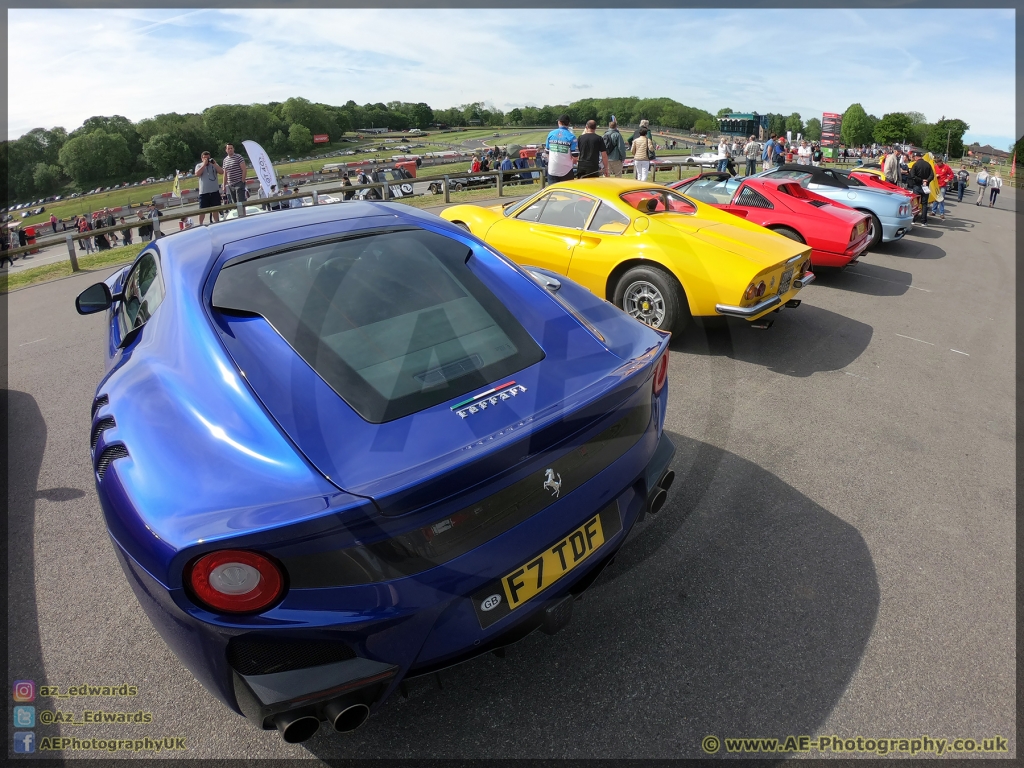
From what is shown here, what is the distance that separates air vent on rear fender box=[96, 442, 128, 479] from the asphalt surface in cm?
88

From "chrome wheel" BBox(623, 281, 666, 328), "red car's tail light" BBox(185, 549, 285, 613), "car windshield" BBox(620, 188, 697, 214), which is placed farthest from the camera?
"car windshield" BBox(620, 188, 697, 214)

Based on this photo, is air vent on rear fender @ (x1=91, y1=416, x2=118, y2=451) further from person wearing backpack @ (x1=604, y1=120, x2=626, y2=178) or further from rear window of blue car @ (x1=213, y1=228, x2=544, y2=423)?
person wearing backpack @ (x1=604, y1=120, x2=626, y2=178)

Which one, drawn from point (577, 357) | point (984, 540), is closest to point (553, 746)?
point (577, 357)

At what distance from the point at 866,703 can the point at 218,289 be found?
2.73 metres

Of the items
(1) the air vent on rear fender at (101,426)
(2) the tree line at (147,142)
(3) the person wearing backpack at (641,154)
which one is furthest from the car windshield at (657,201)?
(2) the tree line at (147,142)

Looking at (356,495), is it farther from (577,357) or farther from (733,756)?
(733,756)

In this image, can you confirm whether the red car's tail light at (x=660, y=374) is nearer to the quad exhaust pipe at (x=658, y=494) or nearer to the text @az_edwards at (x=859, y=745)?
the quad exhaust pipe at (x=658, y=494)

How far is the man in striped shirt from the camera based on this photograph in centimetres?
1354

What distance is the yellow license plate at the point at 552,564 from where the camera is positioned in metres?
1.89

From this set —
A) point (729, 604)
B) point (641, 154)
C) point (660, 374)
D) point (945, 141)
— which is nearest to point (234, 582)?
point (660, 374)

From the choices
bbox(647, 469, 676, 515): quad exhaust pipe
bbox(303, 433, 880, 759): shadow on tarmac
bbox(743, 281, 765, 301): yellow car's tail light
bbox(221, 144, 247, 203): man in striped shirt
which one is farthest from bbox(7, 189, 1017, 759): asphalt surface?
bbox(221, 144, 247, 203): man in striped shirt

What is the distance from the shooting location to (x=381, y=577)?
5.39 feet

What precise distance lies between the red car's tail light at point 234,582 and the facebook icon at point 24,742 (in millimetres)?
1136

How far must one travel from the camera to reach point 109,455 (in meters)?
2.01
